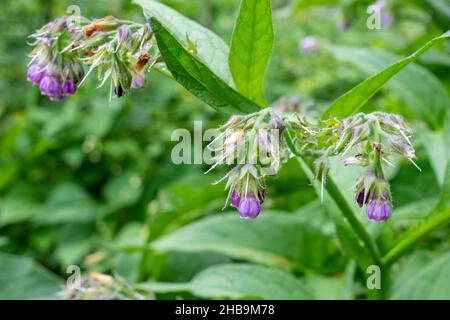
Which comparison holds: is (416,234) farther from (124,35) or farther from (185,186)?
(185,186)

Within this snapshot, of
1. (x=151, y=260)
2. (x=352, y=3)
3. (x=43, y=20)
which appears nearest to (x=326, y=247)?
(x=151, y=260)

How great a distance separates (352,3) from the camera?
262cm

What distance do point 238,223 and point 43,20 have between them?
3.44 metres

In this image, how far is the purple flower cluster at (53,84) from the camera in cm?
136

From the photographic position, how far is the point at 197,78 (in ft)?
3.86

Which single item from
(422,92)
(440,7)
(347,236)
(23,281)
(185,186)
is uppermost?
(440,7)

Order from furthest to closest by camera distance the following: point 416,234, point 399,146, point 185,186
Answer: point 185,186, point 416,234, point 399,146

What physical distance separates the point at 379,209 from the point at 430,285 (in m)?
0.58

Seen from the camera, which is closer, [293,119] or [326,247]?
[293,119]

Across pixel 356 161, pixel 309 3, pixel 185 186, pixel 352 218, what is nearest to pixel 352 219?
pixel 352 218

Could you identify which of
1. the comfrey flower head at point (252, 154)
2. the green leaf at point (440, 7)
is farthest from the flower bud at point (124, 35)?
the green leaf at point (440, 7)

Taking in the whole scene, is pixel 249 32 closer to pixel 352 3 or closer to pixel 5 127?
pixel 352 3
